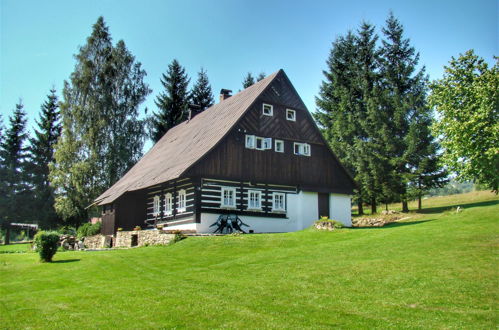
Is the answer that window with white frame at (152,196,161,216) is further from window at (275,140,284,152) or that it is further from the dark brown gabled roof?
window at (275,140,284,152)

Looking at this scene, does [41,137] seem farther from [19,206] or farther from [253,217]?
[253,217]

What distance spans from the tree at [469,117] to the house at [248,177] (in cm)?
828

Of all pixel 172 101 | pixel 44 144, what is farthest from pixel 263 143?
pixel 44 144

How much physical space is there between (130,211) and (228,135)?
10061 mm

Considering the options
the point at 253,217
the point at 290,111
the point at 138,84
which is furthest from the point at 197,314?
the point at 138,84

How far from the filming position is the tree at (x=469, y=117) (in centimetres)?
2919

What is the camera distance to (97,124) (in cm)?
3944

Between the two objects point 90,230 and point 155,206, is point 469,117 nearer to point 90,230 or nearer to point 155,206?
point 155,206

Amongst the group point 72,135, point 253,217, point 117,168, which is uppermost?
point 72,135

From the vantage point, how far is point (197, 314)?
29.7ft

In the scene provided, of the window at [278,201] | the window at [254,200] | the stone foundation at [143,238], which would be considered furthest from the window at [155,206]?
the window at [278,201]

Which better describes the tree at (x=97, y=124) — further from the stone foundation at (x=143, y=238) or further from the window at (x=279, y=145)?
the window at (x=279, y=145)

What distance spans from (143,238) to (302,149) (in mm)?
11862

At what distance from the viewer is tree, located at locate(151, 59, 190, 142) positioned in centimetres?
4759
